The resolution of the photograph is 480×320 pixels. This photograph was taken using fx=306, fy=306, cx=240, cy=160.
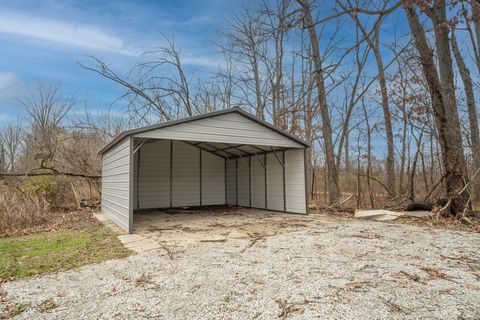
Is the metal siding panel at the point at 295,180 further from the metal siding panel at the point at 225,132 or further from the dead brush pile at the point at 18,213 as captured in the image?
the dead brush pile at the point at 18,213

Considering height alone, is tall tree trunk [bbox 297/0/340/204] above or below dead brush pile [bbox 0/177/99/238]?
above

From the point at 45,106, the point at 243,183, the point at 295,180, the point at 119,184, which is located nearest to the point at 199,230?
the point at 119,184

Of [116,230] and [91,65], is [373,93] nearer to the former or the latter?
[116,230]

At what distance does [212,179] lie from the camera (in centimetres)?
1248

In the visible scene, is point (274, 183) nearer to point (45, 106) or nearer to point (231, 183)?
point (231, 183)

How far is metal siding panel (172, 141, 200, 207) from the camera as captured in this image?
11.7 meters

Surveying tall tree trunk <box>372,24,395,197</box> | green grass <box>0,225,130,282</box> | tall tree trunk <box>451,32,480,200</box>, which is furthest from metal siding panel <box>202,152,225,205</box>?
tall tree trunk <box>451,32,480,200</box>

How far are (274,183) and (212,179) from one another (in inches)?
132

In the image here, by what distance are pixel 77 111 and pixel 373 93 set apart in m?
15.6

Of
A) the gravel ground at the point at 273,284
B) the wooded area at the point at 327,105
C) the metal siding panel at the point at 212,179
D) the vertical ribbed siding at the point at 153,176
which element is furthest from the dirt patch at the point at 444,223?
the vertical ribbed siding at the point at 153,176

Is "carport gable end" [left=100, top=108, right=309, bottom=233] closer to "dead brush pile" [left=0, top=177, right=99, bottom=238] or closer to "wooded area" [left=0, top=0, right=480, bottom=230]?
"dead brush pile" [left=0, top=177, right=99, bottom=238]

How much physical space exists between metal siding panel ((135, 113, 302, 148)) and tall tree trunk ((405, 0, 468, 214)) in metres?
3.67

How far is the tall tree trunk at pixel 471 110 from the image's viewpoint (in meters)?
7.67

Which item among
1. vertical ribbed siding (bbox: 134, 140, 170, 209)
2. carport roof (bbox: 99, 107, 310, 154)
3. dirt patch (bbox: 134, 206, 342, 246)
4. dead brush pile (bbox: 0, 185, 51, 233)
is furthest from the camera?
vertical ribbed siding (bbox: 134, 140, 170, 209)
